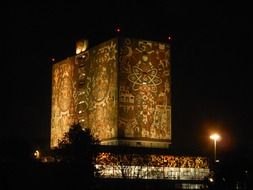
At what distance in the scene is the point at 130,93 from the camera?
75.6 m

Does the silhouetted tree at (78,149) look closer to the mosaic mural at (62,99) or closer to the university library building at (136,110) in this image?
the university library building at (136,110)

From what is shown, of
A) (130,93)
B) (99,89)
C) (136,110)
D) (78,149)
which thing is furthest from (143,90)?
(78,149)

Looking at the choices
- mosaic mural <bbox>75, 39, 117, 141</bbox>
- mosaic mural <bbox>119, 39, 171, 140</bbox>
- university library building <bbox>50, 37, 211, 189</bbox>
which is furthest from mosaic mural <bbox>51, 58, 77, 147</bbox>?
mosaic mural <bbox>119, 39, 171, 140</bbox>

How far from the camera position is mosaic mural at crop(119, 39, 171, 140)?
248 feet

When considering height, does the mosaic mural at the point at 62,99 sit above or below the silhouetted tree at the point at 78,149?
above

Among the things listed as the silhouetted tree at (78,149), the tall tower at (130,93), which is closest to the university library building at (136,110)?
the tall tower at (130,93)

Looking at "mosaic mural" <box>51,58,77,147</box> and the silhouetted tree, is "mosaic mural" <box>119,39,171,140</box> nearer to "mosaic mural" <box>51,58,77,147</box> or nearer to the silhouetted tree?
the silhouetted tree

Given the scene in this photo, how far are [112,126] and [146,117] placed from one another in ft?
11.7

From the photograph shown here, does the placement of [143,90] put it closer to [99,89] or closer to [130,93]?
[130,93]

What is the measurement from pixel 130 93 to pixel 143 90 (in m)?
1.36

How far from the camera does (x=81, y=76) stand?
84.1 meters

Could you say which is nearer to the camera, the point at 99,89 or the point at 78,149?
the point at 78,149

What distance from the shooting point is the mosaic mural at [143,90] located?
75.6 meters

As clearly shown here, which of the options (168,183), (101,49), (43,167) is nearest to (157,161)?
(168,183)
